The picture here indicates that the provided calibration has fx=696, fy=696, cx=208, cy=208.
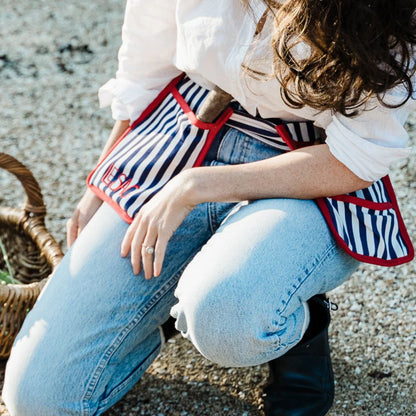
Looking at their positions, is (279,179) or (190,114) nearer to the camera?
(279,179)

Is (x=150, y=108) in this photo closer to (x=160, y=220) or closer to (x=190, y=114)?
(x=190, y=114)

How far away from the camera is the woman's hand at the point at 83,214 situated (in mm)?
1829

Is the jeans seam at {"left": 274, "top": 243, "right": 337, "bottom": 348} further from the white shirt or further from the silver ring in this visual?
the silver ring

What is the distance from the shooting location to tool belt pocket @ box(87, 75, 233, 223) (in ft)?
5.40

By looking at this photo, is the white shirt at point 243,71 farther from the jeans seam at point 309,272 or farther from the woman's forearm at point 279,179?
the jeans seam at point 309,272

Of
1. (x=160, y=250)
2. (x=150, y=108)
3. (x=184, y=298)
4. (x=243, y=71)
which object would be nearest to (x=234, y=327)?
(x=184, y=298)

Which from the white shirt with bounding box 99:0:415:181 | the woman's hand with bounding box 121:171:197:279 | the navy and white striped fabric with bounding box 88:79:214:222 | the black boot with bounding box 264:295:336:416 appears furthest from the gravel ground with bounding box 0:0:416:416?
the white shirt with bounding box 99:0:415:181

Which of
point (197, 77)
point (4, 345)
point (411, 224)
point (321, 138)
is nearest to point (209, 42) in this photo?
point (197, 77)

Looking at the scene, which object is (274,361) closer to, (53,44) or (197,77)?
(197,77)

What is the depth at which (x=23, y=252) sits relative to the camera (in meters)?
2.13

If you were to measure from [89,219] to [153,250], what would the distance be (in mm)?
329

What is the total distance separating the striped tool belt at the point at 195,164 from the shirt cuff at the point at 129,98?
0.06ft

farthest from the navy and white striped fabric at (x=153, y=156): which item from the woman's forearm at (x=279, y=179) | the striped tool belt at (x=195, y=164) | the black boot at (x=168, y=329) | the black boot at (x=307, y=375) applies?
the black boot at (x=307, y=375)

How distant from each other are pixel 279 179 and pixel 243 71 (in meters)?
0.24
